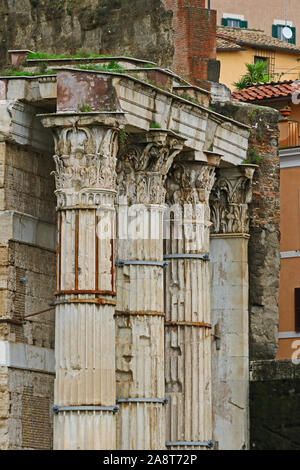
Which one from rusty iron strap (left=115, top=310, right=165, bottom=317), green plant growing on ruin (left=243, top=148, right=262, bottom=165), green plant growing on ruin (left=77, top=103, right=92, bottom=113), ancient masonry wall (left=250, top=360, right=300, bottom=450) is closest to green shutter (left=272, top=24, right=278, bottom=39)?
green plant growing on ruin (left=243, top=148, right=262, bottom=165)

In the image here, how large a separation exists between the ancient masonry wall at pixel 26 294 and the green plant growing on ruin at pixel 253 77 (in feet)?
53.0

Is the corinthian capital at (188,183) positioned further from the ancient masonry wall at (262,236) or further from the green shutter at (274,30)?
the green shutter at (274,30)

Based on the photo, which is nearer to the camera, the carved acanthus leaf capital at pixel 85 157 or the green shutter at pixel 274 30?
the carved acanthus leaf capital at pixel 85 157

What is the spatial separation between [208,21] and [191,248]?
154 inches

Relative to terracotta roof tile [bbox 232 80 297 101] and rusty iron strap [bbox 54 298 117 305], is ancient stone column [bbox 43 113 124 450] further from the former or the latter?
terracotta roof tile [bbox 232 80 297 101]

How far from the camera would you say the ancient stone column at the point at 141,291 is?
94.6ft

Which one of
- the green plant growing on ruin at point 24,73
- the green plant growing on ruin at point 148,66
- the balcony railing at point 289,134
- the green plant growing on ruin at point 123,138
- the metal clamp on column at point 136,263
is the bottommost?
the metal clamp on column at point 136,263

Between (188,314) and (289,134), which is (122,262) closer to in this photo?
(188,314)

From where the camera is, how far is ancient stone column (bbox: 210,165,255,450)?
3212 cm

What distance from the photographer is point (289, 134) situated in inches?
1501

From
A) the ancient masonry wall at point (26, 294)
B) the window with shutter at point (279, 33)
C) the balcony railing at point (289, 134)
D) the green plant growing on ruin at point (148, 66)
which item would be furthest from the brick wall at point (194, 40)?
the window with shutter at point (279, 33)

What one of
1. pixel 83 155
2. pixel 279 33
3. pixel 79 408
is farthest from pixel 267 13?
pixel 79 408

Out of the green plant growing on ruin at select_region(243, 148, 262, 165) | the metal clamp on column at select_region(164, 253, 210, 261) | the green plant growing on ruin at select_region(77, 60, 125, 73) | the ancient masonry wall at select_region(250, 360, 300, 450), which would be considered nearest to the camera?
the green plant growing on ruin at select_region(77, 60, 125, 73)

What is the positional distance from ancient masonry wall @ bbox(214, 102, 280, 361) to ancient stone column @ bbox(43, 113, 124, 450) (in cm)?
530
